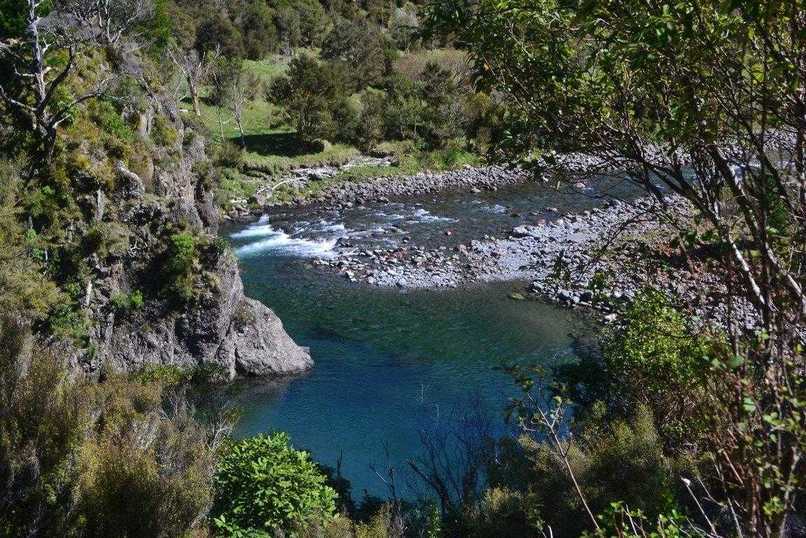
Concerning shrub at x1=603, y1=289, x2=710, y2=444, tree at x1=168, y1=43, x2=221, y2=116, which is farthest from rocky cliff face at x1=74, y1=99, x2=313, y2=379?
tree at x1=168, y1=43, x2=221, y2=116

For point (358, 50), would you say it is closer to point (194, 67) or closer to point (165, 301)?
point (194, 67)

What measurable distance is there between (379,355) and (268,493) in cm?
1288

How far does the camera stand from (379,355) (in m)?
26.1

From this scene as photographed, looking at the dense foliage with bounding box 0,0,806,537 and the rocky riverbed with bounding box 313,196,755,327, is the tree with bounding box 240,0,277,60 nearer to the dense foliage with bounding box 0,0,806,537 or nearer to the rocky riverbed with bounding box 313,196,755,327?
the dense foliage with bounding box 0,0,806,537

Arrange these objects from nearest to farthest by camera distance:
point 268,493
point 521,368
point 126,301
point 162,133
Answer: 1. point 268,493
2. point 521,368
3. point 126,301
4. point 162,133

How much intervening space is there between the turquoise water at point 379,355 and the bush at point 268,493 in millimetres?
5060

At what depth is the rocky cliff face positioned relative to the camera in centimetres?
2394

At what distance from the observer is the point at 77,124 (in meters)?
23.8

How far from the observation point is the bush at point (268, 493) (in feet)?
43.7

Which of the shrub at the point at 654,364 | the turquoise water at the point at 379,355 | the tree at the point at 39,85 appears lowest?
the turquoise water at the point at 379,355

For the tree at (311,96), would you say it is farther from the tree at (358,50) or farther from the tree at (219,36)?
the tree at (219,36)

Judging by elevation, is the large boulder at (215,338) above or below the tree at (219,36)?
below

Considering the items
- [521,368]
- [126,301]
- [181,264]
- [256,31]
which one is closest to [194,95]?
[256,31]

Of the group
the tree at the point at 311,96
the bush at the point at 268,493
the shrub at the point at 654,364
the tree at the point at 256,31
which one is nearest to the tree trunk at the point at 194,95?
the tree at the point at 311,96
